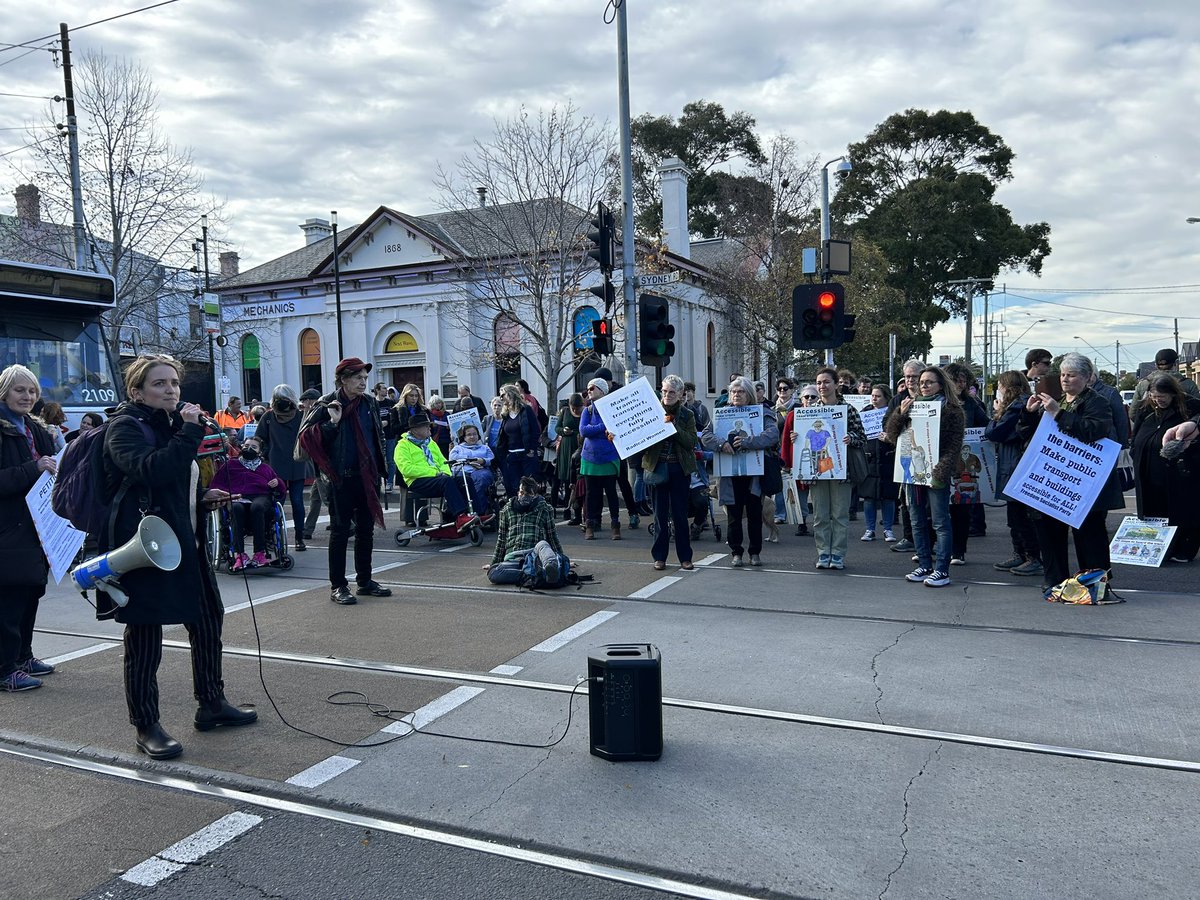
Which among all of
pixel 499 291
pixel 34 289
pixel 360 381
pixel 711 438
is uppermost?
pixel 499 291

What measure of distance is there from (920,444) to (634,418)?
2.72 meters

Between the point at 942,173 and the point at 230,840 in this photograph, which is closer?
the point at 230,840

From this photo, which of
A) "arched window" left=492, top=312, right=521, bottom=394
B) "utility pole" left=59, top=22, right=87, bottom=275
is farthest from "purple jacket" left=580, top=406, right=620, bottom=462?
"arched window" left=492, top=312, right=521, bottom=394

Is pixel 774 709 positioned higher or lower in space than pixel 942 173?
lower

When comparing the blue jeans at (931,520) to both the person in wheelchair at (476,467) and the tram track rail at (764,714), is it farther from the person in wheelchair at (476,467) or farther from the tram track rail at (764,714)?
the person in wheelchair at (476,467)

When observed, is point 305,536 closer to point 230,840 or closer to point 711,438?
point 711,438

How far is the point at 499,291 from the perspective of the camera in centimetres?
2944

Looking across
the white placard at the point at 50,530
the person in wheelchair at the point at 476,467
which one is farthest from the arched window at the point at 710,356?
the white placard at the point at 50,530

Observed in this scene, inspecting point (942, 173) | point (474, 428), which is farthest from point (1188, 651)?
point (942, 173)

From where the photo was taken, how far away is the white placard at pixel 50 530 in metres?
6.04

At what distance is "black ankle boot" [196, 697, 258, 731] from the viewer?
16.6ft

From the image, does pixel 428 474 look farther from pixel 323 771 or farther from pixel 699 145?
pixel 699 145

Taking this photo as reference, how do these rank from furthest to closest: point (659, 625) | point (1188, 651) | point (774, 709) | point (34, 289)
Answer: point (34, 289) < point (659, 625) < point (1188, 651) < point (774, 709)

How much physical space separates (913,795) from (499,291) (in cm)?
2659
